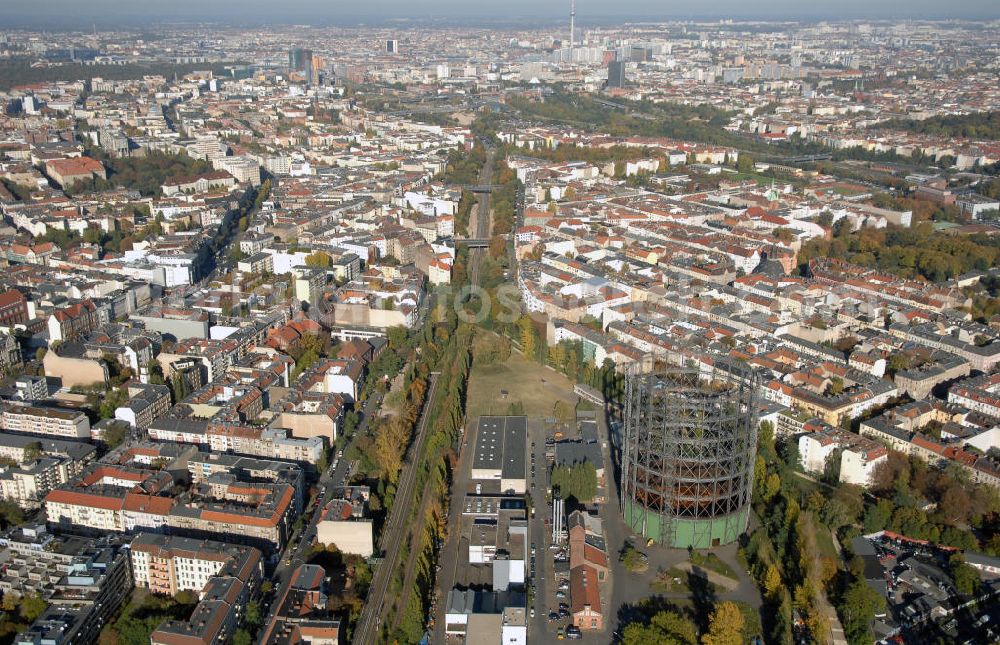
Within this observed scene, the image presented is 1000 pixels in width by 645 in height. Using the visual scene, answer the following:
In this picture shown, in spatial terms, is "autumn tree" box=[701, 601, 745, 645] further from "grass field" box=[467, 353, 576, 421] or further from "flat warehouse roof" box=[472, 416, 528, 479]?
"grass field" box=[467, 353, 576, 421]

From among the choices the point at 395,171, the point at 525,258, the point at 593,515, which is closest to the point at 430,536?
the point at 593,515

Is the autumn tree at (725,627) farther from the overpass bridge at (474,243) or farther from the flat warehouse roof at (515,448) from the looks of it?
the overpass bridge at (474,243)

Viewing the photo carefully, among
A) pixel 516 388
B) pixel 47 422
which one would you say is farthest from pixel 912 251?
pixel 47 422

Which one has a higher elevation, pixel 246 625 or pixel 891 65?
pixel 891 65

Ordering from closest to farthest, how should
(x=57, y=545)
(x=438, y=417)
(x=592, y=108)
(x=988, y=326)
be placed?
(x=57, y=545) < (x=438, y=417) < (x=988, y=326) < (x=592, y=108)

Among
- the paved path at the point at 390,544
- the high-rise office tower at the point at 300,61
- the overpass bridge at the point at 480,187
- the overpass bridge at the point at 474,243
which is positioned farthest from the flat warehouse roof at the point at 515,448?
the high-rise office tower at the point at 300,61

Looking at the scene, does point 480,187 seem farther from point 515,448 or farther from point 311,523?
point 311,523

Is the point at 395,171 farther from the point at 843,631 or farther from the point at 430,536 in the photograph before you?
the point at 843,631
